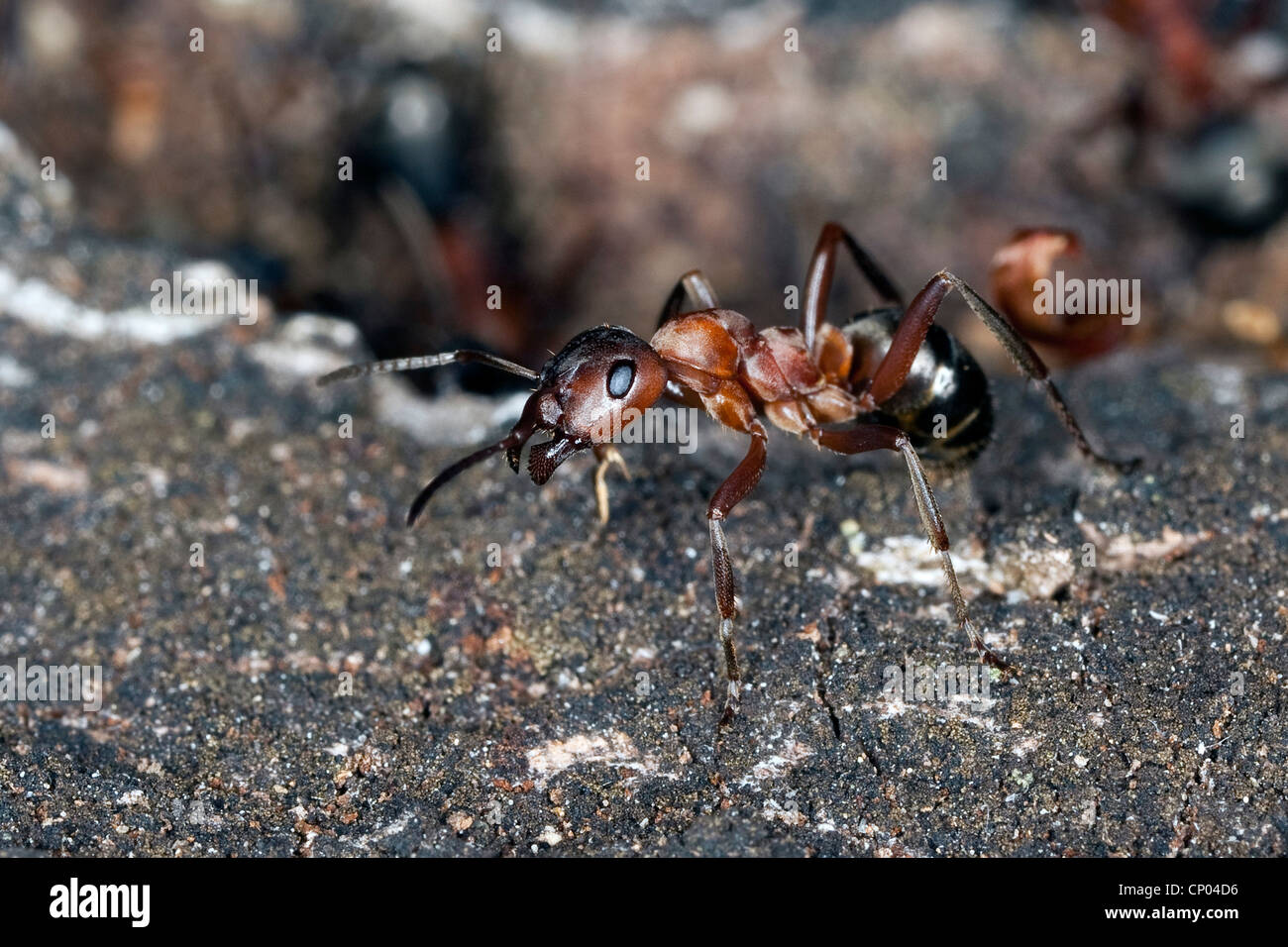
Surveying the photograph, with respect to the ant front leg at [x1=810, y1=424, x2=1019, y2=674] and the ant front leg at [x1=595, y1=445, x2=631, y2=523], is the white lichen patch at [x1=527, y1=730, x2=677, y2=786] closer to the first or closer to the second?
the ant front leg at [x1=595, y1=445, x2=631, y2=523]

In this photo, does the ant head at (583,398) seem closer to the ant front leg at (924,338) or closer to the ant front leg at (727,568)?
the ant front leg at (727,568)

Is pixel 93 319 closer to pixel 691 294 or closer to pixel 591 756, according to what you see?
pixel 691 294

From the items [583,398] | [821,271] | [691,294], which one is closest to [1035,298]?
[821,271]

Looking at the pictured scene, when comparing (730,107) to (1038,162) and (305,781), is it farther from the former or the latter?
(305,781)

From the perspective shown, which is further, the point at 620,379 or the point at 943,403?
the point at 943,403

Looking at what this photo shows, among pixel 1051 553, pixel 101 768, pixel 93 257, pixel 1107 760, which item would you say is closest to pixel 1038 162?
pixel 1051 553

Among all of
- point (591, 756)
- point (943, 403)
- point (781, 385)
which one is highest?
point (781, 385)

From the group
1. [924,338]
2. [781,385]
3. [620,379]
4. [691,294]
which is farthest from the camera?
[691,294]

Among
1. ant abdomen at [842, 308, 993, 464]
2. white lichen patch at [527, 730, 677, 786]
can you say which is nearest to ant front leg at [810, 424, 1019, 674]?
ant abdomen at [842, 308, 993, 464]
